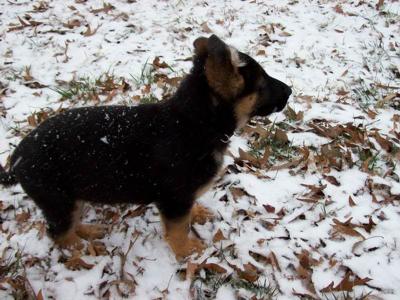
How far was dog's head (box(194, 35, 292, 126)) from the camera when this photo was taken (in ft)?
9.07

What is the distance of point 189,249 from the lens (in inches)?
136

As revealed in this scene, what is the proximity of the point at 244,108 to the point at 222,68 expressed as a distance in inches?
17.4

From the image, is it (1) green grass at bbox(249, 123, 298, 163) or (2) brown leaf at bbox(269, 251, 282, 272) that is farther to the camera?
(1) green grass at bbox(249, 123, 298, 163)

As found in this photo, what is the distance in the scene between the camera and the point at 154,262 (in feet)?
11.3

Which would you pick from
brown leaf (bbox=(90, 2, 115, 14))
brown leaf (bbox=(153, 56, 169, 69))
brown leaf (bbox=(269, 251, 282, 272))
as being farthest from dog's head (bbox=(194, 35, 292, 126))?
brown leaf (bbox=(90, 2, 115, 14))

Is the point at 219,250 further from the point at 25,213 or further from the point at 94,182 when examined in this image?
the point at 25,213

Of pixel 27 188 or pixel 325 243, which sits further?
pixel 325 243

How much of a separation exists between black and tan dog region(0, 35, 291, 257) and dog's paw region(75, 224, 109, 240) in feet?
1.13

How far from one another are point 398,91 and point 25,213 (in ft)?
15.8

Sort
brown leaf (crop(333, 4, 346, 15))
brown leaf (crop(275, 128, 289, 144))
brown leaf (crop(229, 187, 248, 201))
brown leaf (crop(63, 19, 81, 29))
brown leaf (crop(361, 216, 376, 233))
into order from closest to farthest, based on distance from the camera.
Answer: brown leaf (crop(361, 216, 376, 233)), brown leaf (crop(229, 187, 248, 201)), brown leaf (crop(275, 128, 289, 144)), brown leaf (crop(63, 19, 81, 29)), brown leaf (crop(333, 4, 346, 15))

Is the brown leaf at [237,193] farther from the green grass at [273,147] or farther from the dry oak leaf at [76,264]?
the dry oak leaf at [76,264]

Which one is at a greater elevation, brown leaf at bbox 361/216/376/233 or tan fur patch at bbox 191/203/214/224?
brown leaf at bbox 361/216/376/233

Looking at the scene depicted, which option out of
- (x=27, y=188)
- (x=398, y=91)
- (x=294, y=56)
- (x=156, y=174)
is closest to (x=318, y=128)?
(x=398, y=91)

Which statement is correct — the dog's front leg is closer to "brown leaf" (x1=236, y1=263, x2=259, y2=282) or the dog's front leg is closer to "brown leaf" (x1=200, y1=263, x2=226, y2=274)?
"brown leaf" (x1=200, y1=263, x2=226, y2=274)
